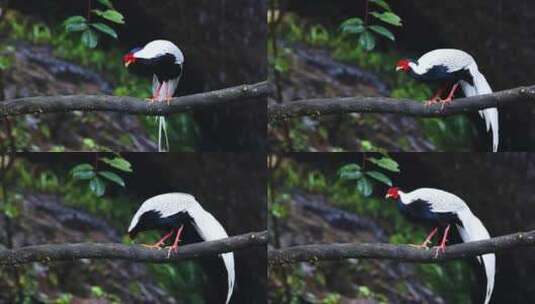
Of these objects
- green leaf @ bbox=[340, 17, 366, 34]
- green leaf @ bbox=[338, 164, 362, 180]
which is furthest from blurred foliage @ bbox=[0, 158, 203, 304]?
green leaf @ bbox=[340, 17, 366, 34]

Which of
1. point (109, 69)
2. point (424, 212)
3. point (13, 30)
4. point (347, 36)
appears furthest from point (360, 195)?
point (13, 30)

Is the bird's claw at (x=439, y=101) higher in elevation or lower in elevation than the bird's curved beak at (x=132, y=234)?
higher

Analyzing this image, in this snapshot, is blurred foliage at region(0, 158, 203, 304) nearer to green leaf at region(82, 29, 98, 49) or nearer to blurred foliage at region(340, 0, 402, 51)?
green leaf at region(82, 29, 98, 49)

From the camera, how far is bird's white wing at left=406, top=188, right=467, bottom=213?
5.41 meters

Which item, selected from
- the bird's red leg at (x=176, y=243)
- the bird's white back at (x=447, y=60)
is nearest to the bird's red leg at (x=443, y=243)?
the bird's white back at (x=447, y=60)

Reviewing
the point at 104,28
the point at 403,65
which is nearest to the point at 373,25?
the point at 403,65

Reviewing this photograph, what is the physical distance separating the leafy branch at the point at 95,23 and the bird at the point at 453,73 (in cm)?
123

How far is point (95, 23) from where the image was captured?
5469 mm

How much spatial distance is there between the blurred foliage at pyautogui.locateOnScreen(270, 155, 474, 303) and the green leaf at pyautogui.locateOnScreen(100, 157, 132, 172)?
617 mm

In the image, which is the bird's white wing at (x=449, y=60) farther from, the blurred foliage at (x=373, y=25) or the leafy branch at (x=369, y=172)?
the leafy branch at (x=369, y=172)

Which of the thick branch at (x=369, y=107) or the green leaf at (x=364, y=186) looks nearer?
the thick branch at (x=369, y=107)

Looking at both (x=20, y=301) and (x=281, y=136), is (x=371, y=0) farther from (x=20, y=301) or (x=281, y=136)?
(x=20, y=301)

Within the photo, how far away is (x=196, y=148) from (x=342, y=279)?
83 cm

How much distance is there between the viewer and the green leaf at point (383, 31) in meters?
5.47
